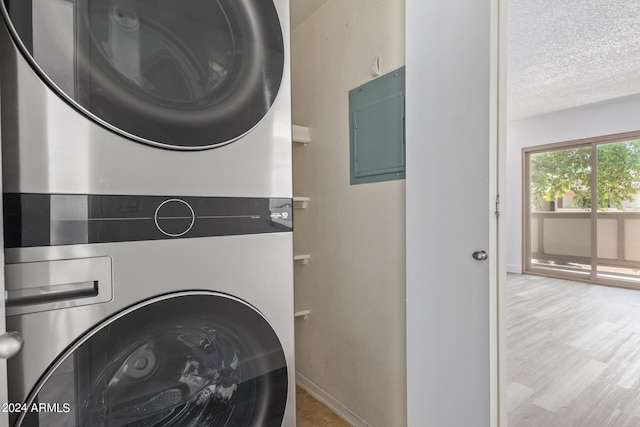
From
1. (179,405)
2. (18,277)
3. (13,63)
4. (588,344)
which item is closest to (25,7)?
(13,63)

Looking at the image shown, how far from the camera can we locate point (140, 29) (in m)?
0.70

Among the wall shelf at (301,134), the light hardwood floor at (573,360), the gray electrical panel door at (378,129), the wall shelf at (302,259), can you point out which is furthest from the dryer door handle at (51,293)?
the light hardwood floor at (573,360)

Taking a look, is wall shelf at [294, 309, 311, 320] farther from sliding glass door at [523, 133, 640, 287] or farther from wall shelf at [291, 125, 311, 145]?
sliding glass door at [523, 133, 640, 287]

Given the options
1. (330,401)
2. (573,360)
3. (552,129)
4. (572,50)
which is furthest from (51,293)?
(552,129)

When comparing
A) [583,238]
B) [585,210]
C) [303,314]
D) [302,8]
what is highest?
[302,8]

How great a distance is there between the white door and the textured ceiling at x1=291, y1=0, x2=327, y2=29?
2.52 feet

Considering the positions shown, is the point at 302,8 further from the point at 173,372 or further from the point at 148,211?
the point at 173,372

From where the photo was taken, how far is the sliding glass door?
4.51 m

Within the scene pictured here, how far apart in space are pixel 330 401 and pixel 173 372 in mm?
1322

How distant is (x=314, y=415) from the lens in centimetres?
174

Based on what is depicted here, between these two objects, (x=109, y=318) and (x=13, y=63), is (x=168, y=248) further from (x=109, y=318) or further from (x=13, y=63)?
(x=13, y=63)

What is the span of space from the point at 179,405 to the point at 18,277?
1.47 ft

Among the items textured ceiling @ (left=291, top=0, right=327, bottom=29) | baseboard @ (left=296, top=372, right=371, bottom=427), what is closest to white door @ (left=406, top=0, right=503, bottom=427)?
baseboard @ (left=296, top=372, right=371, bottom=427)

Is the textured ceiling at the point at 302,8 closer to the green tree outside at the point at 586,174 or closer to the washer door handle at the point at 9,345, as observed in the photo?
the washer door handle at the point at 9,345
